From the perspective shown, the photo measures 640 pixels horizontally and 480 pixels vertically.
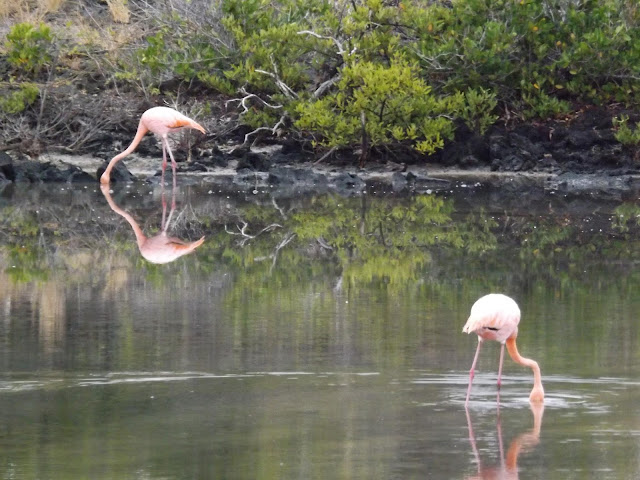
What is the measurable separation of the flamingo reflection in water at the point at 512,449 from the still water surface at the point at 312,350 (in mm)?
18

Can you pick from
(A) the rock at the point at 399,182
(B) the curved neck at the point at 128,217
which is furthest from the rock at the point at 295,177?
(B) the curved neck at the point at 128,217

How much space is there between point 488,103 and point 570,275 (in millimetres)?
10587

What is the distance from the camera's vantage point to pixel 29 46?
77.8ft

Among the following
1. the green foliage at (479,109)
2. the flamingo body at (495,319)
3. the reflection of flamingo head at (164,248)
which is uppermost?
the green foliage at (479,109)

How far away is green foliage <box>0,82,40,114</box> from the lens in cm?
2262

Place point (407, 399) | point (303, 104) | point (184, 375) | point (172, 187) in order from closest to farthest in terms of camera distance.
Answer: point (407, 399), point (184, 375), point (172, 187), point (303, 104)

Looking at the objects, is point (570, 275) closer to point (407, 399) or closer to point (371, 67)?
point (407, 399)

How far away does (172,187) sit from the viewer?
2020 cm

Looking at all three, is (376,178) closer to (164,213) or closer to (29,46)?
(164,213)

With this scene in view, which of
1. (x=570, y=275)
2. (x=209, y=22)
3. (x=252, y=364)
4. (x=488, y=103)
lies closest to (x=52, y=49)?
(x=209, y=22)

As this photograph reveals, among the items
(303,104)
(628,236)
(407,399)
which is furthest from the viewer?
(303,104)

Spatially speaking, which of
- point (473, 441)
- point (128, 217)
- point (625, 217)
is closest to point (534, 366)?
point (473, 441)

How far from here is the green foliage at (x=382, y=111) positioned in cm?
2120

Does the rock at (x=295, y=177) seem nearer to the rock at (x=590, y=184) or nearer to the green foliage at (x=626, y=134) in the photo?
the rock at (x=590, y=184)
